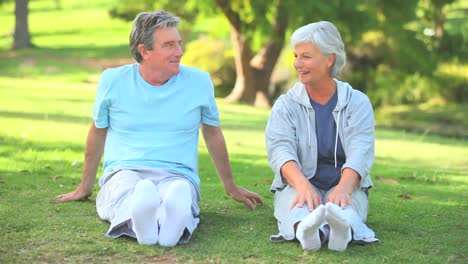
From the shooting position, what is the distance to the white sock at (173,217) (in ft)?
16.6

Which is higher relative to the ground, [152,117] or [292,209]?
[152,117]

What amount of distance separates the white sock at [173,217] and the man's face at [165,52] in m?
0.99

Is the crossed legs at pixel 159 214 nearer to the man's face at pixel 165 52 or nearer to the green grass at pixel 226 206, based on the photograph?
the green grass at pixel 226 206

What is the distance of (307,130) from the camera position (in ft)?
18.7

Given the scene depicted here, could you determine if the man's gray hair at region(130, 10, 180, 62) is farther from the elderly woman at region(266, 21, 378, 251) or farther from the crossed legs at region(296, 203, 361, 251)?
the crossed legs at region(296, 203, 361, 251)

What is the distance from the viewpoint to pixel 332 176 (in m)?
5.69

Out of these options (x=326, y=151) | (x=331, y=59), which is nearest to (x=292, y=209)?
(x=326, y=151)

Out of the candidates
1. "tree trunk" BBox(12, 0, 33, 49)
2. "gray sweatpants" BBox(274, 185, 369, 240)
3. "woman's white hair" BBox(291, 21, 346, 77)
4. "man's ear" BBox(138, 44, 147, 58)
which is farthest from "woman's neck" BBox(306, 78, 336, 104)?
"tree trunk" BBox(12, 0, 33, 49)

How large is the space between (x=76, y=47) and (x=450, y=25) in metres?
16.3

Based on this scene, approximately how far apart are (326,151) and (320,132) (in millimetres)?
131

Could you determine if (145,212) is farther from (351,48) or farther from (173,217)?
(351,48)

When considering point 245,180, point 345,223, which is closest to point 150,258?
point 345,223

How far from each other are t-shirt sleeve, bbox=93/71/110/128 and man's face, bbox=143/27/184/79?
12.7 inches

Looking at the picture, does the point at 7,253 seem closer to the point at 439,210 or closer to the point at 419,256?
the point at 419,256
